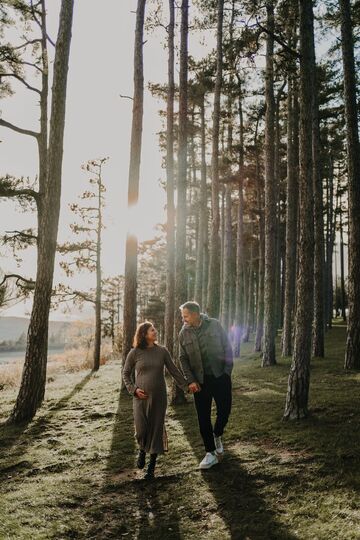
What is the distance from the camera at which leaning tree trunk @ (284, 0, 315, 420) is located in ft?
22.2

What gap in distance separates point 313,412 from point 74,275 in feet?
53.9

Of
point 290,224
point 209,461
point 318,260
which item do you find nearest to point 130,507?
point 209,461

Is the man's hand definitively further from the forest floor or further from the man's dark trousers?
the forest floor

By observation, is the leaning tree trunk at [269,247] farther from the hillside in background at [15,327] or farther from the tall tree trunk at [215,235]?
the hillside in background at [15,327]

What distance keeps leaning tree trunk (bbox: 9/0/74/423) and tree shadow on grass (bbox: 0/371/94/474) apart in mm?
438

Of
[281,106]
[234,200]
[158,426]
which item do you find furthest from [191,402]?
[234,200]

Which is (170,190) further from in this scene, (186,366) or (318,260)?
(186,366)

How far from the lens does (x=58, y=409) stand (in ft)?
34.1

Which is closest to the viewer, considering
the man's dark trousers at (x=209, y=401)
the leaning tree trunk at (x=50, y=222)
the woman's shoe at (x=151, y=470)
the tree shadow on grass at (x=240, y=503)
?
the tree shadow on grass at (x=240, y=503)

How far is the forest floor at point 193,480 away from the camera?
159 inches

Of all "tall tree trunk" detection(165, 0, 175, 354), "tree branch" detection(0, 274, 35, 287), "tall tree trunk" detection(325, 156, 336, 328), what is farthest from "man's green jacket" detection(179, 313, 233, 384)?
"tall tree trunk" detection(325, 156, 336, 328)

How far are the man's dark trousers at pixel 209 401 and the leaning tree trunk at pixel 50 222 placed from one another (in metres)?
5.13

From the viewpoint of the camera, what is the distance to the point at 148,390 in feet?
18.2

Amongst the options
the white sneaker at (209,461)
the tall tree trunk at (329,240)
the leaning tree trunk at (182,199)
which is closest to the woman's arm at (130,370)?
the white sneaker at (209,461)
